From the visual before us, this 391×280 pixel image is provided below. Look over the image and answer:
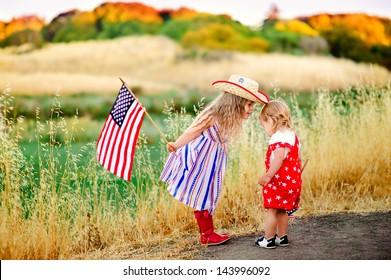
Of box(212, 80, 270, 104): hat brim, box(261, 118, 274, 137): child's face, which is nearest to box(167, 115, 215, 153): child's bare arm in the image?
box(212, 80, 270, 104): hat brim

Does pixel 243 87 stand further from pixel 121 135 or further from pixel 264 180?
pixel 121 135

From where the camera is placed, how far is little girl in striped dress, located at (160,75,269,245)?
4957mm

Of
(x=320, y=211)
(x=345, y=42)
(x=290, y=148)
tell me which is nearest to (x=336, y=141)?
(x=320, y=211)

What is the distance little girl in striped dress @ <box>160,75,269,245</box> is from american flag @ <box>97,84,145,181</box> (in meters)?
0.38

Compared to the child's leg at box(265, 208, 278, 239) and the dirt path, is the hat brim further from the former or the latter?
the dirt path

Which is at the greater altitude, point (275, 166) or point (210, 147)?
point (210, 147)

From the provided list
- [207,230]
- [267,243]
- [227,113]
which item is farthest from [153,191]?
[267,243]

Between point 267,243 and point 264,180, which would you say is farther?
point 267,243

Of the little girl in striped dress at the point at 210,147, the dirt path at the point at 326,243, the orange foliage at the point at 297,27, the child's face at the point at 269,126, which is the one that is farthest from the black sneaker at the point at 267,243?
the orange foliage at the point at 297,27

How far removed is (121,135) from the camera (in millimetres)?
4977

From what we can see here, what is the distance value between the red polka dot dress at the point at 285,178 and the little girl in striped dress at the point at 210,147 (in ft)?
1.32

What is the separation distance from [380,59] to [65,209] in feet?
14.8

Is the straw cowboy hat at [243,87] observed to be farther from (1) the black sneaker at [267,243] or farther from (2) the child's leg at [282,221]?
(1) the black sneaker at [267,243]

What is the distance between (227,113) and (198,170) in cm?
51
